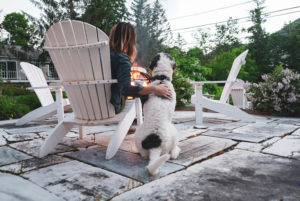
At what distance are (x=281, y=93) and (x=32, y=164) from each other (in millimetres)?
4790

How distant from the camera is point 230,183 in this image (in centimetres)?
138

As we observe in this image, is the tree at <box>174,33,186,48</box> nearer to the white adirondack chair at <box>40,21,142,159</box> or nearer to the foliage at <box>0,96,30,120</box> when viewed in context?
the foliage at <box>0,96,30,120</box>

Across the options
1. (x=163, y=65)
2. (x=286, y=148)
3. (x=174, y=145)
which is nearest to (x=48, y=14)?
(x=163, y=65)

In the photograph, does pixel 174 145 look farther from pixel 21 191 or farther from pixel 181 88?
pixel 181 88

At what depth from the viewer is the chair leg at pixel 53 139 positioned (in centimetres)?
207

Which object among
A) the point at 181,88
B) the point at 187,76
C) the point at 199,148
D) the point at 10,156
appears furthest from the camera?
the point at 187,76

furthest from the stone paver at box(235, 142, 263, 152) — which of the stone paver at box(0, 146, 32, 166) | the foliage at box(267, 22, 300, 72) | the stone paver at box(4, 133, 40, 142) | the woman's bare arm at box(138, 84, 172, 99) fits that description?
the foliage at box(267, 22, 300, 72)

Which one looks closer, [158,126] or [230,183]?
[230,183]

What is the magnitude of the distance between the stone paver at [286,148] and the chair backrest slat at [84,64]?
1666 mm

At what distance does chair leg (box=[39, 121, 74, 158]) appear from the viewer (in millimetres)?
2065

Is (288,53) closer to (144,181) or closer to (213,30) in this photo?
(213,30)

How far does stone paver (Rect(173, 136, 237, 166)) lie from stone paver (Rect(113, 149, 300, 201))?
0.44 ft

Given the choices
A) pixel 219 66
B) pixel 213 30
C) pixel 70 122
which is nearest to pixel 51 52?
pixel 70 122

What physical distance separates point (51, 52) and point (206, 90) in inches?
333
